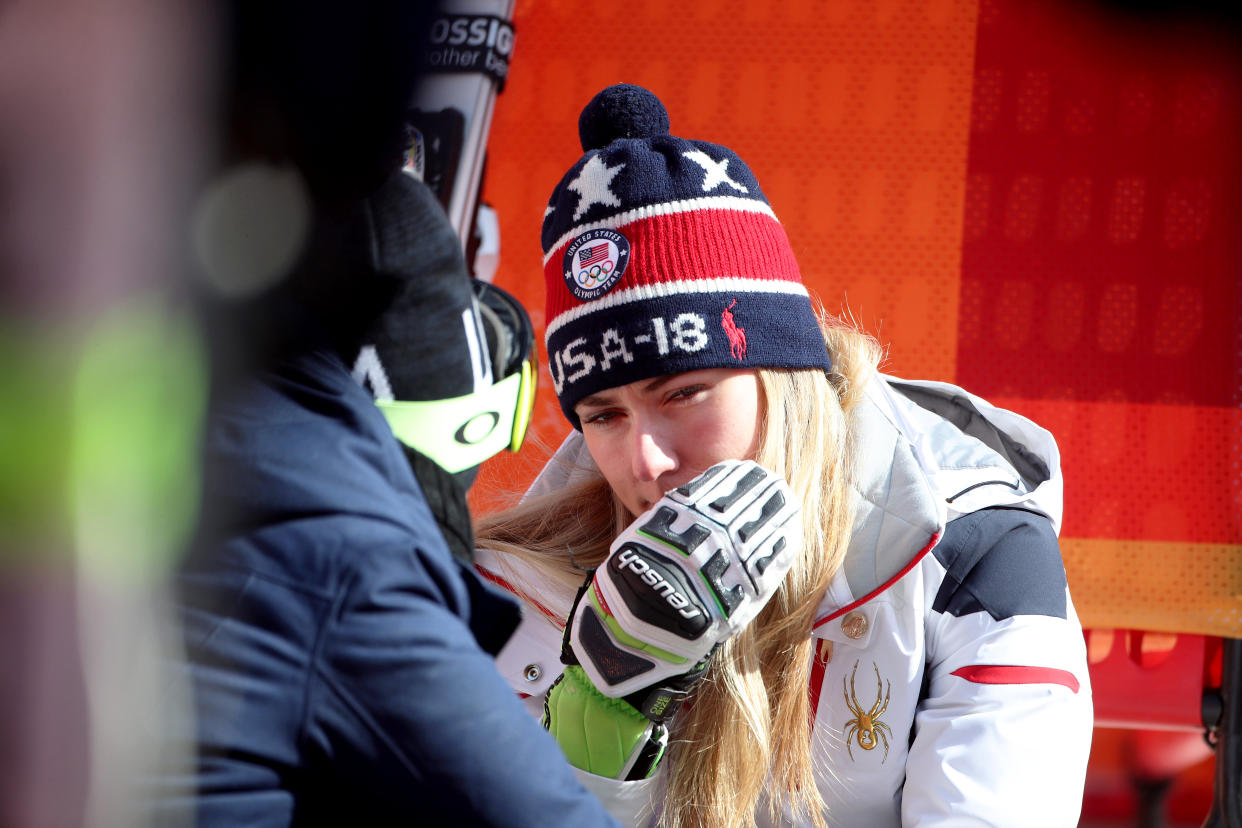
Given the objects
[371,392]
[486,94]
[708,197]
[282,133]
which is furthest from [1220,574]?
[282,133]

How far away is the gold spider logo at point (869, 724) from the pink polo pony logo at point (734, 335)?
1.67 ft

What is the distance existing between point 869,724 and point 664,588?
54 cm

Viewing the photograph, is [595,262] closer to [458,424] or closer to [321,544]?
[458,424]

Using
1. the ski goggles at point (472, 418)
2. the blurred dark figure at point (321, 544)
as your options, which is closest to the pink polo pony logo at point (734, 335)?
the ski goggles at point (472, 418)

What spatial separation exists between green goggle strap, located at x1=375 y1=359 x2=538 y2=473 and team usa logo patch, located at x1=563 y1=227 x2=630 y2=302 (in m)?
0.64

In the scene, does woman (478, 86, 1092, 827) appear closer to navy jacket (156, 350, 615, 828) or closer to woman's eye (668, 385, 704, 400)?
woman's eye (668, 385, 704, 400)

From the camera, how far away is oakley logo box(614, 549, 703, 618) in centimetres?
124

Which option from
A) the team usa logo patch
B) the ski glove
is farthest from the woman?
the ski glove

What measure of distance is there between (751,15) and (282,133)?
1.92m

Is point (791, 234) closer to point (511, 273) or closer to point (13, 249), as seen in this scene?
point (511, 273)

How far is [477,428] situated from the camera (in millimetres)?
885

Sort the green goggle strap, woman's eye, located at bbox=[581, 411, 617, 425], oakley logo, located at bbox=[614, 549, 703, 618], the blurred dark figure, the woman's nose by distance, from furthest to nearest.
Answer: woman's eye, located at bbox=[581, 411, 617, 425], the woman's nose, oakley logo, located at bbox=[614, 549, 703, 618], the green goggle strap, the blurred dark figure

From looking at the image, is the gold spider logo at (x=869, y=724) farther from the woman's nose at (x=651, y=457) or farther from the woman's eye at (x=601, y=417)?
the woman's eye at (x=601, y=417)

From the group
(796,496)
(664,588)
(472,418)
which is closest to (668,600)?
(664,588)
